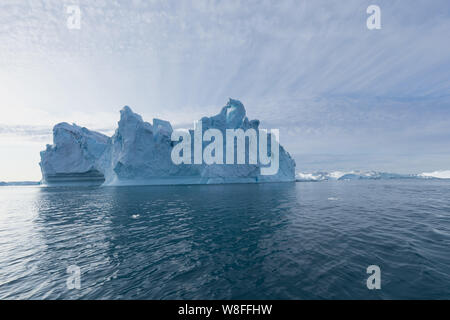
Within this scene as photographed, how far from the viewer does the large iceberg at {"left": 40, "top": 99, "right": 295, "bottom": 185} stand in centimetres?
6172

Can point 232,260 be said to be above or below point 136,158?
below

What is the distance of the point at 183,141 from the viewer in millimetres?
66500

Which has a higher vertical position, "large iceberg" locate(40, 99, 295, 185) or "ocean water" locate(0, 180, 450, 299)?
"large iceberg" locate(40, 99, 295, 185)

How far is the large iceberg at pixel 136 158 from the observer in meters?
61.7

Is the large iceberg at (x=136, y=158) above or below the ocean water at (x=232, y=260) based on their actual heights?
above

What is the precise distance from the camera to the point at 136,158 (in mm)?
61344

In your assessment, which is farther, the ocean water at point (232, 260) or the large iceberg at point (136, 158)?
the large iceberg at point (136, 158)

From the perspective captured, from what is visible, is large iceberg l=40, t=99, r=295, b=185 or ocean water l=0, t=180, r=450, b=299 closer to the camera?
ocean water l=0, t=180, r=450, b=299

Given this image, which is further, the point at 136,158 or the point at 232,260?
the point at 136,158
